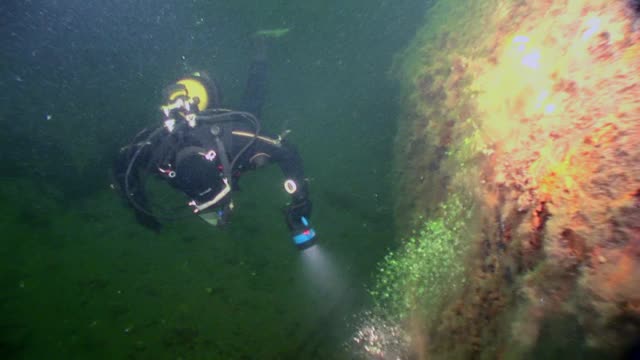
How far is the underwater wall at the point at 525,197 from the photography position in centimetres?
166

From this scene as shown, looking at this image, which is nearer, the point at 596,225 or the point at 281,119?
the point at 596,225

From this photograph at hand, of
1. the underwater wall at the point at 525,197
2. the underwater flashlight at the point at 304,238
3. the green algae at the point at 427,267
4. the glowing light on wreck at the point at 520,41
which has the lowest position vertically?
the green algae at the point at 427,267

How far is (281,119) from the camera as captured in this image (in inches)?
331

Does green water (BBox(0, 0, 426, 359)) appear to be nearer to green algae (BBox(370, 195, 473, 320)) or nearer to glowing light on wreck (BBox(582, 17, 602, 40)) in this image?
green algae (BBox(370, 195, 473, 320))

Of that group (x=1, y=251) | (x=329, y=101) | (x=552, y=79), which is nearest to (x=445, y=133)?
(x=552, y=79)

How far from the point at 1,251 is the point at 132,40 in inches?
258

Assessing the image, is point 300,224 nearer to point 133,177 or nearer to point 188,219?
point 133,177

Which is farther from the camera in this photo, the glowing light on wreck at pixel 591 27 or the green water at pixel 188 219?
the green water at pixel 188 219

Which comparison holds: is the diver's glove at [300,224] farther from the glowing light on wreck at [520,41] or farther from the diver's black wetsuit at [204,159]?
the glowing light on wreck at [520,41]

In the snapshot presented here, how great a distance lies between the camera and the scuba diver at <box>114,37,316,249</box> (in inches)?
149

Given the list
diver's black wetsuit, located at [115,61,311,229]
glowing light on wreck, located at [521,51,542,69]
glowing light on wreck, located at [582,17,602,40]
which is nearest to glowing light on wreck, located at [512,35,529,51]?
A: glowing light on wreck, located at [521,51,542,69]

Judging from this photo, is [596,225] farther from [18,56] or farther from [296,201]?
[18,56]

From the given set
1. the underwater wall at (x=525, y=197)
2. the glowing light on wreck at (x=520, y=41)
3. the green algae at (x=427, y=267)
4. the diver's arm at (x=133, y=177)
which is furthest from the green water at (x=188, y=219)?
the glowing light on wreck at (x=520, y=41)

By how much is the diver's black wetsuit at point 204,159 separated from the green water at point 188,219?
1.24 m
